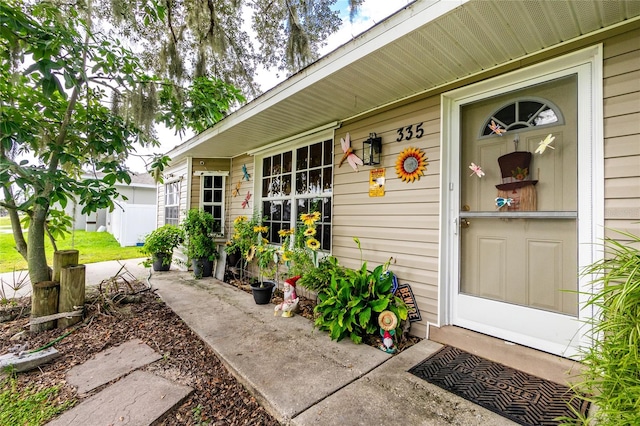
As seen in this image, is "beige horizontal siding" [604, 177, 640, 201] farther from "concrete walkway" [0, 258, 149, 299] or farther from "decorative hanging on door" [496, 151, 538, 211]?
"concrete walkway" [0, 258, 149, 299]

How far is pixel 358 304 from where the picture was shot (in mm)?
2537

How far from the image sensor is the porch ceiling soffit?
163 centimetres

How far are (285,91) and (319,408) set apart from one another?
106 inches

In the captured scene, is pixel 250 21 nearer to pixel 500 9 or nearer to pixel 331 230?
pixel 331 230

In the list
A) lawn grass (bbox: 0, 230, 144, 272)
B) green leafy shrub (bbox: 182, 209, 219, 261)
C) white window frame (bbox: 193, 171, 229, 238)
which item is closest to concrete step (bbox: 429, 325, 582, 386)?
green leafy shrub (bbox: 182, 209, 219, 261)

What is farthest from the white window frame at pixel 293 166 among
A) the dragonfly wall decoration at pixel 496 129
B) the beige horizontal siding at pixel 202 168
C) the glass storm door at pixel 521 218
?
the dragonfly wall decoration at pixel 496 129

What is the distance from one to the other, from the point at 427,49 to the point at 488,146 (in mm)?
976

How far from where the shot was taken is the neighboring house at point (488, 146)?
1.73 metres

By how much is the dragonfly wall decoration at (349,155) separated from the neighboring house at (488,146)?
8 cm

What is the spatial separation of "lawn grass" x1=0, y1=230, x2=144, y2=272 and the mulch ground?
3.91 meters

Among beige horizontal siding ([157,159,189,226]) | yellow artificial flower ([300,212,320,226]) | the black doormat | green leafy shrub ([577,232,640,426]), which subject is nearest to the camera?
green leafy shrub ([577,232,640,426])

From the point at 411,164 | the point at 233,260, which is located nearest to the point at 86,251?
the point at 233,260

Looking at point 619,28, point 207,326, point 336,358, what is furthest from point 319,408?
point 619,28

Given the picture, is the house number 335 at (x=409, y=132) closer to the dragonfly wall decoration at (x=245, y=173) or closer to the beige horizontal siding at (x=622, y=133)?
the beige horizontal siding at (x=622, y=133)
